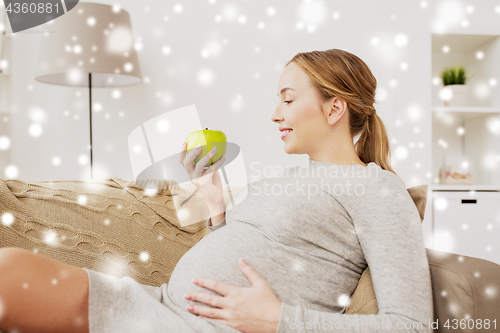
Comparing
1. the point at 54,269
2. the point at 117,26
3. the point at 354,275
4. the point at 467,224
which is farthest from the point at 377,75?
the point at 54,269

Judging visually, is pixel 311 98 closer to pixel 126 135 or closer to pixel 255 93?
pixel 255 93

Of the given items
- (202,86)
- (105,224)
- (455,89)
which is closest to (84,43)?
(202,86)

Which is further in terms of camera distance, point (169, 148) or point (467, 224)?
point (169, 148)

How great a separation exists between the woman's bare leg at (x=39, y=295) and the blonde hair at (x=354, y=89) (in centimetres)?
68

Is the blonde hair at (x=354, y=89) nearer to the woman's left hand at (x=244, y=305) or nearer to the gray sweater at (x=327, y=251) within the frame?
the gray sweater at (x=327, y=251)

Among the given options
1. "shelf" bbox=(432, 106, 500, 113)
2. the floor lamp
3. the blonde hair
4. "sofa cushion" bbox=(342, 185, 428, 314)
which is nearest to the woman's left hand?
"sofa cushion" bbox=(342, 185, 428, 314)

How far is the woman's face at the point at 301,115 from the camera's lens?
91 centimetres

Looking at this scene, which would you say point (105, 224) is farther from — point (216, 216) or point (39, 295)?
point (39, 295)

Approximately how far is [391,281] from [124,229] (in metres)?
0.76

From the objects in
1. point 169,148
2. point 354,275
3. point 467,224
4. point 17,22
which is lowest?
point 467,224

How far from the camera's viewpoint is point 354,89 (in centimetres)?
92

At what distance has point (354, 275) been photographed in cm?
79

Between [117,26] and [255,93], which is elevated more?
Answer: [117,26]

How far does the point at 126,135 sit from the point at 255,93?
0.70m
